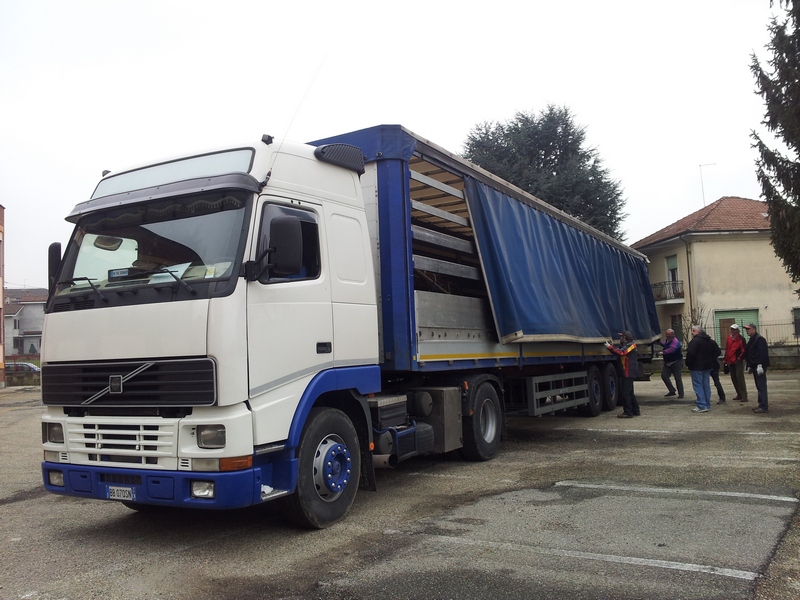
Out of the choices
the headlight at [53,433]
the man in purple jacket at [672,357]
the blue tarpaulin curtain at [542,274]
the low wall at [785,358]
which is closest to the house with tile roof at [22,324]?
A: the low wall at [785,358]

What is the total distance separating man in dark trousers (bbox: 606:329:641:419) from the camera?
12680 millimetres

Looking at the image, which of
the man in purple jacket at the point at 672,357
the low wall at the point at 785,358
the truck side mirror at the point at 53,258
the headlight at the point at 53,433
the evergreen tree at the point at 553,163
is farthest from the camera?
the evergreen tree at the point at 553,163

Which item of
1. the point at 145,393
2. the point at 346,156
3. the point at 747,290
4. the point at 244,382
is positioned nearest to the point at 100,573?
the point at 145,393

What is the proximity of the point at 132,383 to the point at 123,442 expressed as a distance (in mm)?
450

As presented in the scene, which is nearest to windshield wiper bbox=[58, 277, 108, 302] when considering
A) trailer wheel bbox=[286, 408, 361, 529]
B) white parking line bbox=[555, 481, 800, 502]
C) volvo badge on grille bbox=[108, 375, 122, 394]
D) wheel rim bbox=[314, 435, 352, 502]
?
volvo badge on grille bbox=[108, 375, 122, 394]

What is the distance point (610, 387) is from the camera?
47.3 ft

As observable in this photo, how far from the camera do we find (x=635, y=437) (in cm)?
1027

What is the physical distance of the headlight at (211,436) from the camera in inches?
192

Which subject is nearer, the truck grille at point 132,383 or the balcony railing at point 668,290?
the truck grille at point 132,383

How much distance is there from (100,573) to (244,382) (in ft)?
5.20

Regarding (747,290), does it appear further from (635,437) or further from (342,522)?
(342,522)

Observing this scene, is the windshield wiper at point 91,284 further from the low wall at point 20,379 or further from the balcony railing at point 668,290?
the balcony railing at point 668,290

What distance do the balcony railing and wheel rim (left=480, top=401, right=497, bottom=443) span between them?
30.5m

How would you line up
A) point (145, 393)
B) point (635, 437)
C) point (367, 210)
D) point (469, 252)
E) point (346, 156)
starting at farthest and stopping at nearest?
point (635, 437) < point (469, 252) < point (367, 210) < point (346, 156) < point (145, 393)
